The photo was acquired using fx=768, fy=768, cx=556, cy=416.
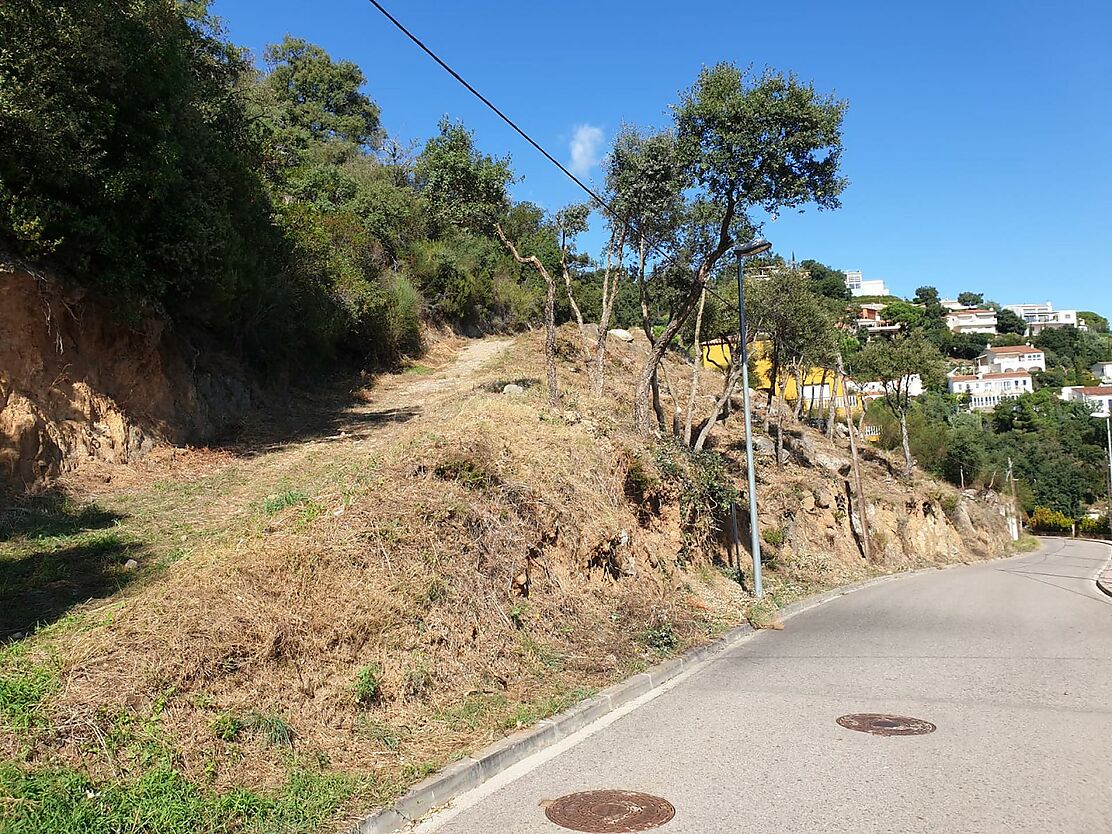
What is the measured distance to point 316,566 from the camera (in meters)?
7.01

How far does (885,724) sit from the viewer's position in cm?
679

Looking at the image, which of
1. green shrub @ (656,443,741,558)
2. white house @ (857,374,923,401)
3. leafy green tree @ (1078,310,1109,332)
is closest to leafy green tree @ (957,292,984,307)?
leafy green tree @ (1078,310,1109,332)

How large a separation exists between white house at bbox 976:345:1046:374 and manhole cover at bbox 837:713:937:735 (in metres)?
129

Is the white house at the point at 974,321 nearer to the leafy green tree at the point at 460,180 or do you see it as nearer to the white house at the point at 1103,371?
the white house at the point at 1103,371

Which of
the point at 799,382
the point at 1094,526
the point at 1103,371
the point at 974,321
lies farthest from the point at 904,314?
the point at 799,382

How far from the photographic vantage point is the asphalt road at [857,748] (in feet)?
15.7

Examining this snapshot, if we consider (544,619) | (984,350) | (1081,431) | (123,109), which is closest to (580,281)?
(123,109)

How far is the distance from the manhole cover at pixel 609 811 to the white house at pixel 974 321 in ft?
560

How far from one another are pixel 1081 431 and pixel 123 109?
8835cm

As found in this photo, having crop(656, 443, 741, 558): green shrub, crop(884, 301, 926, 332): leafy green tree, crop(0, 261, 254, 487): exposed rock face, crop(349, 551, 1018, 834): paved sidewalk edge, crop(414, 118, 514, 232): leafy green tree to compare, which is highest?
crop(884, 301, 926, 332): leafy green tree

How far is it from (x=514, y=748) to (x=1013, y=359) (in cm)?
13724

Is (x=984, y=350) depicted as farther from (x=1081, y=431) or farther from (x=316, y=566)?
(x=316, y=566)

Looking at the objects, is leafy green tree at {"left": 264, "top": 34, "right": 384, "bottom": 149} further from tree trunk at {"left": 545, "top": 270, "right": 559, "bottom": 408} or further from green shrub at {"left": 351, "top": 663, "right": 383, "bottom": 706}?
green shrub at {"left": 351, "top": 663, "right": 383, "bottom": 706}

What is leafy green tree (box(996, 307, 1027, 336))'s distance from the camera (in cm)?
15762
